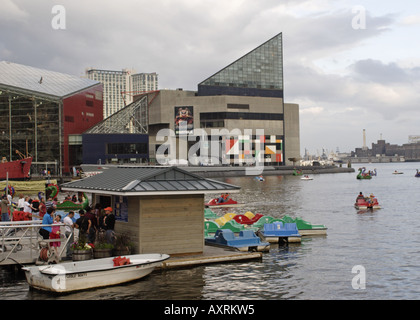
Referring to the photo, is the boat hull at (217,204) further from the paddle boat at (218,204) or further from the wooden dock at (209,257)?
the wooden dock at (209,257)

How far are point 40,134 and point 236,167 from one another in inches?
2467

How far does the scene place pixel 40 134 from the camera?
12231 centimetres

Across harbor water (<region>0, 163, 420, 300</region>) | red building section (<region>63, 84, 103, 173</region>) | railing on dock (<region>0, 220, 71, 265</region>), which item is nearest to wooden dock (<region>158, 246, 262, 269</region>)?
harbor water (<region>0, 163, 420, 300</region>)

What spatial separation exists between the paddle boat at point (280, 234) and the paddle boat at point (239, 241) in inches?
120

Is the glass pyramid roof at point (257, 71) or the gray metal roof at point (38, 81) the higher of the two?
the glass pyramid roof at point (257, 71)

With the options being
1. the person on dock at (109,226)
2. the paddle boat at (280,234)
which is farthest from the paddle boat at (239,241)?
the person on dock at (109,226)

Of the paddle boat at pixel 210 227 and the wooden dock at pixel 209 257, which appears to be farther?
the paddle boat at pixel 210 227

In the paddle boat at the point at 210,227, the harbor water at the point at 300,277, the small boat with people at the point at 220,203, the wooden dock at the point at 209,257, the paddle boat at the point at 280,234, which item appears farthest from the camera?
the small boat with people at the point at 220,203

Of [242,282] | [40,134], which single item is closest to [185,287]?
[242,282]

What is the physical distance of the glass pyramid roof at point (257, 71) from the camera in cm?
17188

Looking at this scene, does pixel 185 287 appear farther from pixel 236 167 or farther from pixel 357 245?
pixel 236 167

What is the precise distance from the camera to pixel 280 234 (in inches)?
1289

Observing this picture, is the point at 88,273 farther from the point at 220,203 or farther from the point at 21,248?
the point at 220,203

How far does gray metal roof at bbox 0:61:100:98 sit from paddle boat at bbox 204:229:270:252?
327 ft
